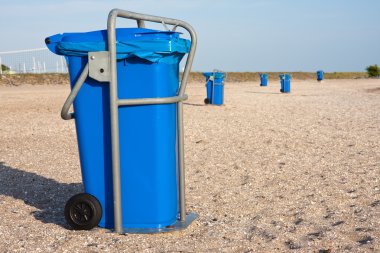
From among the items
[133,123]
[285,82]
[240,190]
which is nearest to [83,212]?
[133,123]

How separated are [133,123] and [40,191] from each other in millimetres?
2151

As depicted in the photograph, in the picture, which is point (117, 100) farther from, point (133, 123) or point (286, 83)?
point (286, 83)

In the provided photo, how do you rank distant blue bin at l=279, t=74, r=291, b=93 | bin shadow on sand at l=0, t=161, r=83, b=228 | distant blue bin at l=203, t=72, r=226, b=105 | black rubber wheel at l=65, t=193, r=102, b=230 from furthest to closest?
distant blue bin at l=279, t=74, r=291, b=93 → distant blue bin at l=203, t=72, r=226, b=105 → bin shadow on sand at l=0, t=161, r=83, b=228 → black rubber wheel at l=65, t=193, r=102, b=230

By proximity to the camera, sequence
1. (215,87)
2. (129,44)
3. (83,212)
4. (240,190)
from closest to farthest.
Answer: (129,44) < (83,212) < (240,190) < (215,87)

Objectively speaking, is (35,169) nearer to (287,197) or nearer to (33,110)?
(287,197)

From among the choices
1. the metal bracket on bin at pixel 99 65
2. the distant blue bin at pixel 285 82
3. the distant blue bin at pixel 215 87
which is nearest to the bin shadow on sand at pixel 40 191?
the metal bracket on bin at pixel 99 65

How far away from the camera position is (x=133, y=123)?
12.6ft

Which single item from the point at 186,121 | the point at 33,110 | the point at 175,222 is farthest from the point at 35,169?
the point at 33,110

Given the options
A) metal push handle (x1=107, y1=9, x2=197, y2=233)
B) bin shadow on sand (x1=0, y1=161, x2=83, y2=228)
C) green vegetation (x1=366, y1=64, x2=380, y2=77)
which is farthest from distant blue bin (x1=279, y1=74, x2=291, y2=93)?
green vegetation (x1=366, y1=64, x2=380, y2=77)

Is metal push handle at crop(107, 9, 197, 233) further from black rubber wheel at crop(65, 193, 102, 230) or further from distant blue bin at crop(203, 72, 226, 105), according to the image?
distant blue bin at crop(203, 72, 226, 105)

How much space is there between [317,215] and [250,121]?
7.76 meters

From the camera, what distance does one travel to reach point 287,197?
5.12m

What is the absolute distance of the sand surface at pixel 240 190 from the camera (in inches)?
147

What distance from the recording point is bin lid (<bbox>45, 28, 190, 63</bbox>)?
372cm
